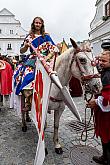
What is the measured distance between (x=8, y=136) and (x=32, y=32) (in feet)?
6.67

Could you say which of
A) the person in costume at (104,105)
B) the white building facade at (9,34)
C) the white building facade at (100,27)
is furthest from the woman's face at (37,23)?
the white building facade at (9,34)

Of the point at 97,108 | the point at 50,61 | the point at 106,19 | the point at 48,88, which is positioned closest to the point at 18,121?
the point at 50,61

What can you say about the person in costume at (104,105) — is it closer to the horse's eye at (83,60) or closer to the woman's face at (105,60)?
the woman's face at (105,60)

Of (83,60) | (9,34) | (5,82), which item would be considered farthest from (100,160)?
(9,34)

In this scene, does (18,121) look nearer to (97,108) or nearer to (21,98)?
(21,98)

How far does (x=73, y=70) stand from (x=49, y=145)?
1.50 meters

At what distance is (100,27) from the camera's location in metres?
22.0

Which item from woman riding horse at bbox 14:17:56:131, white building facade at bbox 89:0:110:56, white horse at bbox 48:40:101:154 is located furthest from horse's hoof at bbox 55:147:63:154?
white building facade at bbox 89:0:110:56

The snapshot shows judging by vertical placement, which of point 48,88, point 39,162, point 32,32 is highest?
point 32,32

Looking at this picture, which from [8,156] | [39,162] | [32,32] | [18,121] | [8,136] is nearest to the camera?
[39,162]

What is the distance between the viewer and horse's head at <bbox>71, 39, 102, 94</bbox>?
3.07m

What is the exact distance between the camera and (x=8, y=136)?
4.71m

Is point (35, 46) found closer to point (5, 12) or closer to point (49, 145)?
point (49, 145)

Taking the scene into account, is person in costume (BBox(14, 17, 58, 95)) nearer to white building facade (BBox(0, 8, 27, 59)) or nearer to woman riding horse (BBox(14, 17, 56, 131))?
woman riding horse (BBox(14, 17, 56, 131))
